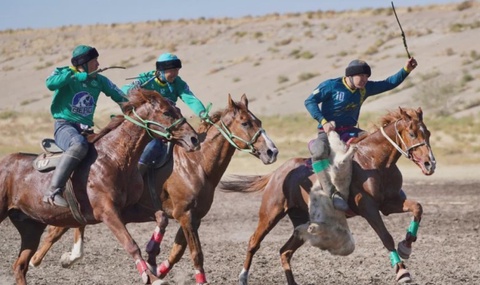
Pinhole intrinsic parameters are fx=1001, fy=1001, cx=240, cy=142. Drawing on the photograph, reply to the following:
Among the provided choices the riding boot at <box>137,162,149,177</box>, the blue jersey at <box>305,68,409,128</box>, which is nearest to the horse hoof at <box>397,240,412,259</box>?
the blue jersey at <box>305,68,409,128</box>

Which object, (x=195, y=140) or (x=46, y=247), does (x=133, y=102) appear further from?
(x=46, y=247)

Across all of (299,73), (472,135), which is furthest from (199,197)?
(299,73)

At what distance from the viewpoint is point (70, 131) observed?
361 inches

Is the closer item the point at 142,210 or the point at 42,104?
the point at 142,210

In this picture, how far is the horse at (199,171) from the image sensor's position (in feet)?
31.7

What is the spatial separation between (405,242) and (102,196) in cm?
312

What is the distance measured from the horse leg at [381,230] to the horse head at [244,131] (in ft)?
3.70

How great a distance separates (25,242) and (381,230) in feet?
11.3

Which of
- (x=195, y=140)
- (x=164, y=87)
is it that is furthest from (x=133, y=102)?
(x=164, y=87)

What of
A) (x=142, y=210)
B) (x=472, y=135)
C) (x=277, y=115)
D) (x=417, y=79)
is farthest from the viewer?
(x=417, y=79)

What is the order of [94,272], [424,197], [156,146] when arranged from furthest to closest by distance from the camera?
[424,197] < [94,272] < [156,146]

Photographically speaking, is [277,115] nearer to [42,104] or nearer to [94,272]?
[42,104]

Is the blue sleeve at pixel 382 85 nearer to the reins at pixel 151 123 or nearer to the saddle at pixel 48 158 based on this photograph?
the reins at pixel 151 123

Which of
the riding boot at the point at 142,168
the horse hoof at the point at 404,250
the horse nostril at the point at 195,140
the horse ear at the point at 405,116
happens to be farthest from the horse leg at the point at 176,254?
the horse ear at the point at 405,116
